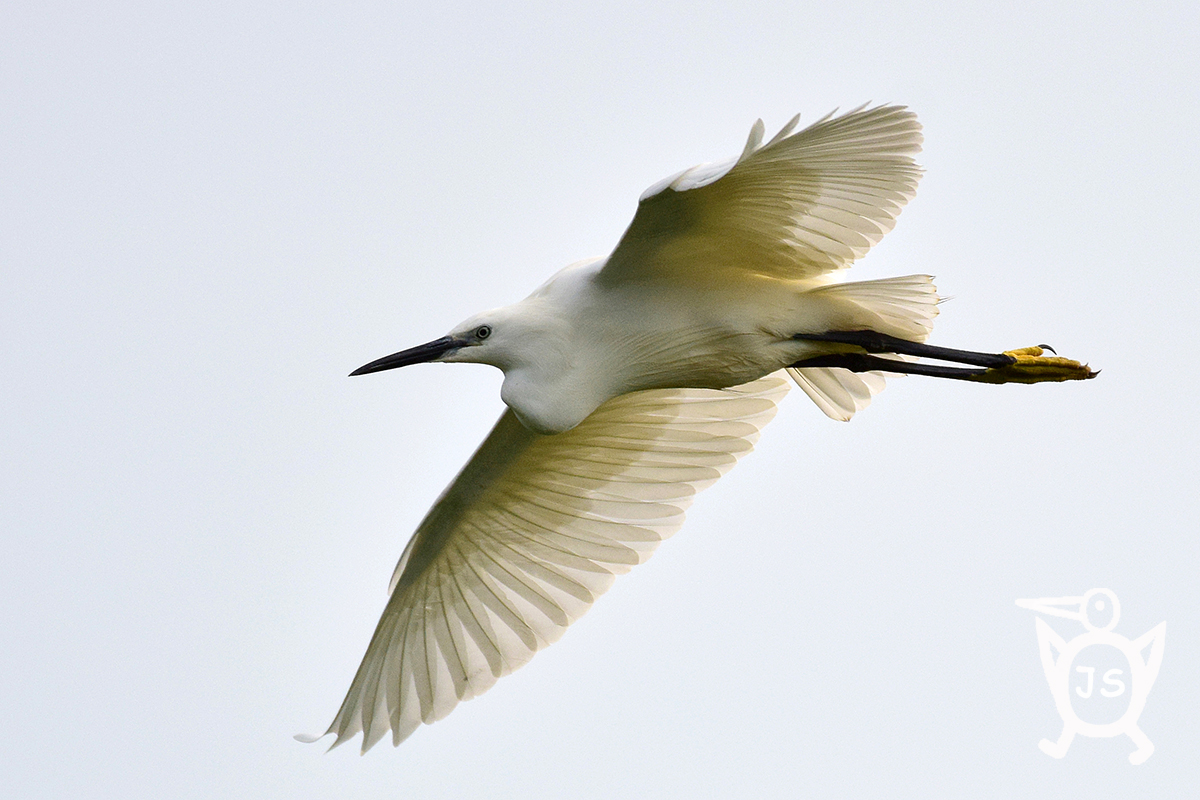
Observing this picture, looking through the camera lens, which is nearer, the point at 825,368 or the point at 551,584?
the point at 825,368

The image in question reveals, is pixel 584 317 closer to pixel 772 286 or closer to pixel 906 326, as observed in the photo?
pixel 772 286

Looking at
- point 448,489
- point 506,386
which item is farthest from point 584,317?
point 448,489

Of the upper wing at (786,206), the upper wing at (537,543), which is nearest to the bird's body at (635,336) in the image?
the upper wing at (786,206)

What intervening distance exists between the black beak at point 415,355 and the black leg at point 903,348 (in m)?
1.66

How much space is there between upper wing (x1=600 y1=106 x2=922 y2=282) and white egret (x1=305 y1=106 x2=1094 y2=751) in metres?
0.01

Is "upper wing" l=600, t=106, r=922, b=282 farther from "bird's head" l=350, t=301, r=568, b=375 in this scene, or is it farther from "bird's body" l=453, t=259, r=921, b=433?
"bird's head" l=350, t=301, r=568, b=375

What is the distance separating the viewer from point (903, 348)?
25.5 feet

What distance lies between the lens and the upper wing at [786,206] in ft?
22.5

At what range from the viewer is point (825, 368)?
8477mm

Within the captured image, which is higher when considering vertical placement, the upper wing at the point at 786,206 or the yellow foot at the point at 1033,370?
the upper wing at the point at 786,206

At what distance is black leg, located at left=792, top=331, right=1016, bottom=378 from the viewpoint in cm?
768

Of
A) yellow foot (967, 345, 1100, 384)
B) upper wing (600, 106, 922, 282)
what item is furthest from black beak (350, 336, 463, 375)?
yellow foot (967, 345, 1100, 384)

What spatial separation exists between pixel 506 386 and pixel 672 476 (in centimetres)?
175

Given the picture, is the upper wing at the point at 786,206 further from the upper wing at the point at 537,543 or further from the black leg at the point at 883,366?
the upper wing at the point at 537,543
